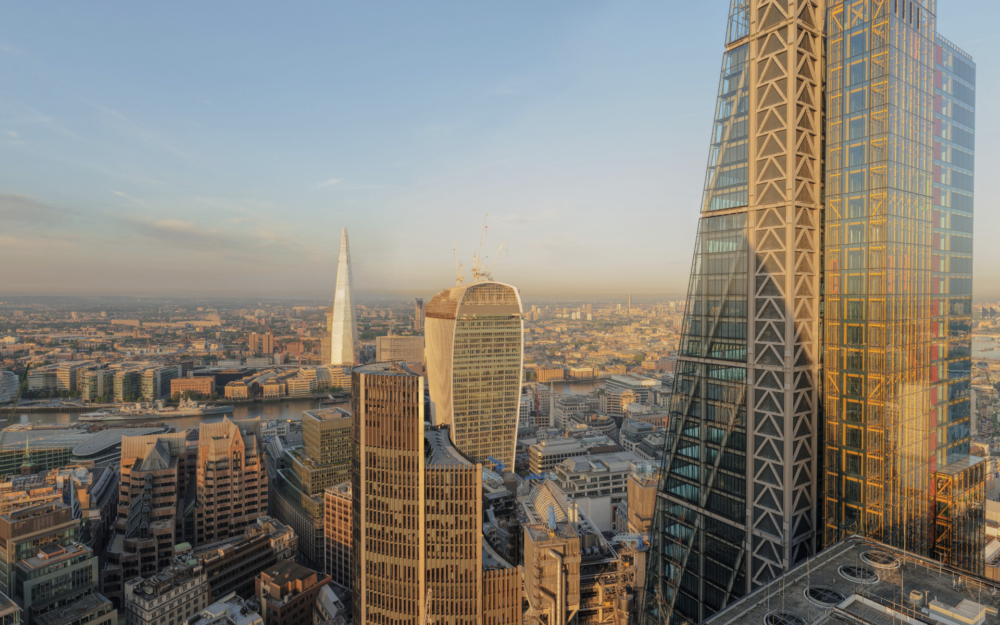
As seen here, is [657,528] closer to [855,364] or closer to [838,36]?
[855,364]

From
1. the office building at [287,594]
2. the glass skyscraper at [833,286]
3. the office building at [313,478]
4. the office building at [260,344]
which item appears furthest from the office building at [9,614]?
the office building at [260,344]

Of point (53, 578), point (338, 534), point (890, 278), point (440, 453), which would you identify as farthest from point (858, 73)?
point (53, 578)

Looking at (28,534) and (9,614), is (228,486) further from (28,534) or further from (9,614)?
(9,614)

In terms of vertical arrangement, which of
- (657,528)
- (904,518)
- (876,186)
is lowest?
(657,528)

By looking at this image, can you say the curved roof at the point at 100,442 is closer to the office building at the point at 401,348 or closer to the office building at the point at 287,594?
the office building at the point at 287,594

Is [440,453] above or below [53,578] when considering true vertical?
above

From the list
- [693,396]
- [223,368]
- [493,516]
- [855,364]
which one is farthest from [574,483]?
[223,368]
